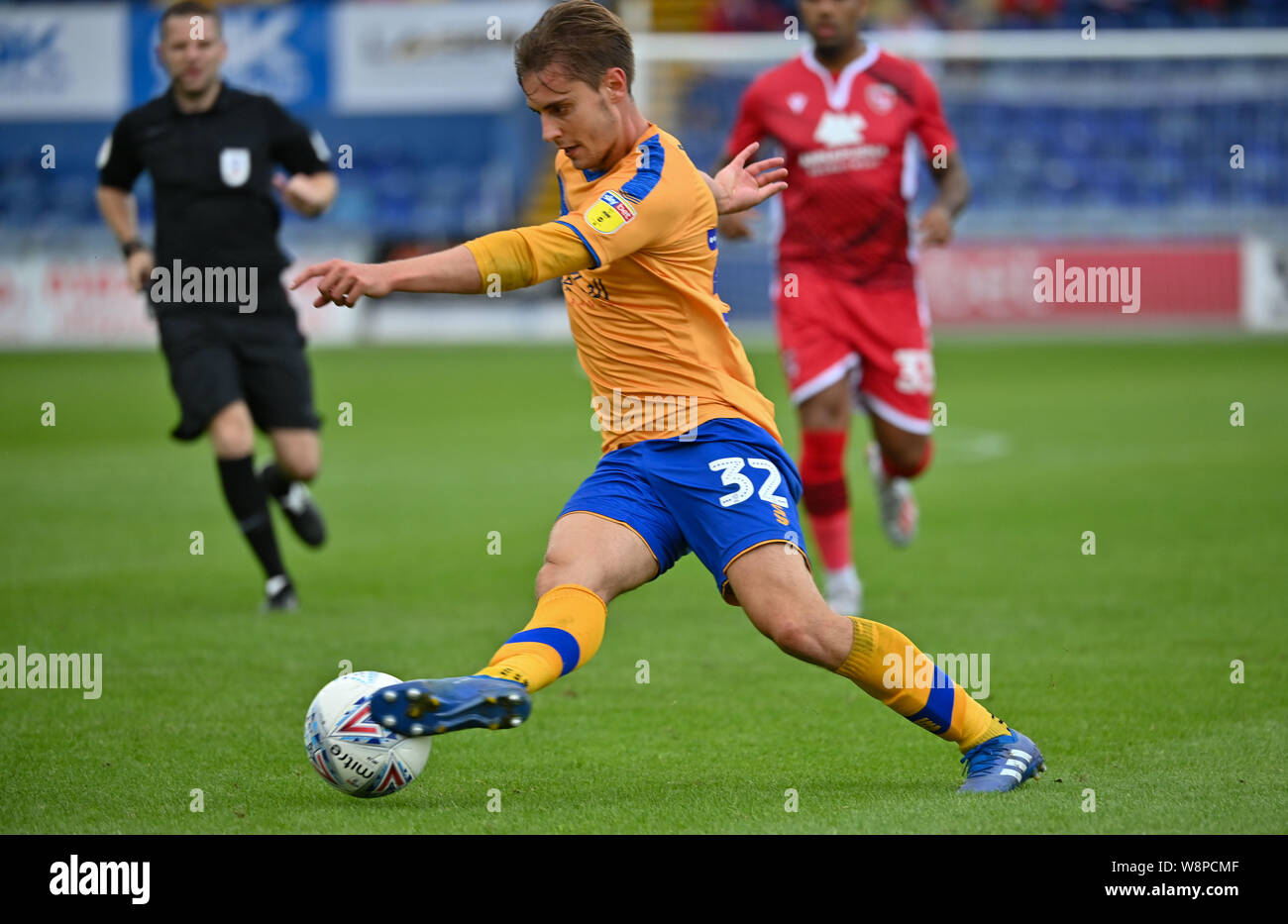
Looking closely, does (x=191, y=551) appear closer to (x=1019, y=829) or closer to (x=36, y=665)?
(x=36, y=665)

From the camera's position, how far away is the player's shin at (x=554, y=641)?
4.19 m

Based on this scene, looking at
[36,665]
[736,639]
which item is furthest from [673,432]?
[36,665]

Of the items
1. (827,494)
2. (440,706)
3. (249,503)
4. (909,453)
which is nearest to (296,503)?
(249,503)

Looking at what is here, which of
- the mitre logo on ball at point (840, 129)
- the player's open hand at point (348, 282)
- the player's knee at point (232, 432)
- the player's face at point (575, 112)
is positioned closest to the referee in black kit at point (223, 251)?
the player's knee at point (232, 432)

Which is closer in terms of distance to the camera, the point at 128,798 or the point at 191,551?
the point at 128,798

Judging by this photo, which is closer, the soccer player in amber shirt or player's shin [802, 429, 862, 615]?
the soccer player in amber shirt

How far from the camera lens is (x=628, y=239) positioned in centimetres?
435

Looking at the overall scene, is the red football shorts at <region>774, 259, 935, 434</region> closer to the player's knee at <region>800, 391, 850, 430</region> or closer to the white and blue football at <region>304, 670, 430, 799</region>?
the player's knee at <region>800, 391, 850, 430</region>

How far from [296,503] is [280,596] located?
79cm

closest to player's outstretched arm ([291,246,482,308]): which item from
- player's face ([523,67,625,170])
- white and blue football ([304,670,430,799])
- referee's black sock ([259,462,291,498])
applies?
player's face ([523,67,625,170])

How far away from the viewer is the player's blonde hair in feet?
14.2

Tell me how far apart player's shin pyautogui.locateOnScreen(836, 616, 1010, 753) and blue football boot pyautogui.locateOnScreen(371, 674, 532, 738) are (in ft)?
3.46

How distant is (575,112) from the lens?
441 centimetres

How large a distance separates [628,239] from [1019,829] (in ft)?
5.67
